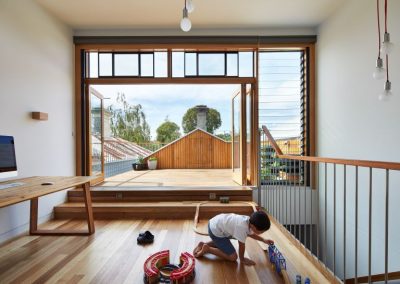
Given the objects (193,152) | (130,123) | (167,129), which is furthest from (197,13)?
(167,129)

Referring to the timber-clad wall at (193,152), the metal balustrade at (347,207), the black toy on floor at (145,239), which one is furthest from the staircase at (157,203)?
the timber-clad wall at (193,152)

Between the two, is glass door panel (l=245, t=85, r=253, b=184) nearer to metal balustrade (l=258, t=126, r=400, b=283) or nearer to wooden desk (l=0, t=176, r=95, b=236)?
metal balustrade (l=258, t=126, r=400, b=283)

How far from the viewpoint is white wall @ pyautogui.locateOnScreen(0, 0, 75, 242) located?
286 cm

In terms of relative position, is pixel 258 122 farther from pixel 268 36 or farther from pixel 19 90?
pixel 19 90

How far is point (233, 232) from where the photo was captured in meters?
2.22

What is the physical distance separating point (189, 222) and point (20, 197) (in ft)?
6.82

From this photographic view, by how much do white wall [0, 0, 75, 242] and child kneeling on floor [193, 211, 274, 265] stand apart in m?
2.21

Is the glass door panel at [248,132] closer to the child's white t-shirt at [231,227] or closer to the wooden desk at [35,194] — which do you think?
the child's white t-shirt at [231,227]

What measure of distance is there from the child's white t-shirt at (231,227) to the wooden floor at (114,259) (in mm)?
261

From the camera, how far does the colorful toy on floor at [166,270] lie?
1.91m

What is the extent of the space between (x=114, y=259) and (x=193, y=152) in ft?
20.3

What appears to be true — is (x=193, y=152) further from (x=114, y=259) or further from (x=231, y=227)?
(x=231, y=227)

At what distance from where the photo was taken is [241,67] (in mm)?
4355

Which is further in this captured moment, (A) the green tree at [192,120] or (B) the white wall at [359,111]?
(A) the green tree at [192,120]
